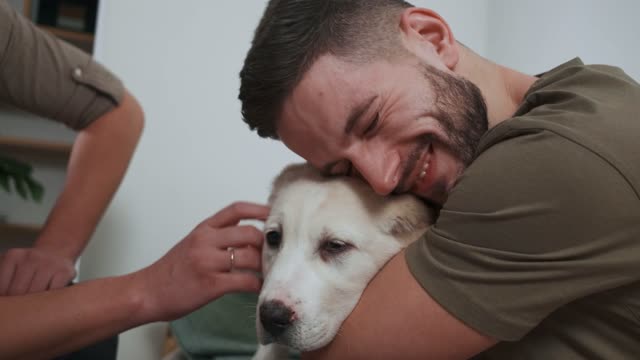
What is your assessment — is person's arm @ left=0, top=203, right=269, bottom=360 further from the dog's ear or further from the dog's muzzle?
the dog's ear

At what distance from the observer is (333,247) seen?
3.62 feet

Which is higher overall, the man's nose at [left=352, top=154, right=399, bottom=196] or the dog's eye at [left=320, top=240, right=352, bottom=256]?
the man's nose at [left=352, top=154, right=399, bottom=196]

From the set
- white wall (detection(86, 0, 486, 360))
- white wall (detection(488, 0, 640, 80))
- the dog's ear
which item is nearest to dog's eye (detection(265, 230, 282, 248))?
the dog's ear

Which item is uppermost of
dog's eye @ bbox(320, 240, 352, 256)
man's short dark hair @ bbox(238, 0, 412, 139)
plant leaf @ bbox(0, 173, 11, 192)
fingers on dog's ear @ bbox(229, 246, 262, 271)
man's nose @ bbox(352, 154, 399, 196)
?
man's short dark hair @ bbox(238, 0, 412, 139)

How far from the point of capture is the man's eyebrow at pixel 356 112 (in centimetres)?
98

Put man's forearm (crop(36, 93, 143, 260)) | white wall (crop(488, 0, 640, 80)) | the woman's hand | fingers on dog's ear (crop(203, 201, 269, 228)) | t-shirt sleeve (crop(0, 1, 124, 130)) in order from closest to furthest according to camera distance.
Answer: the woman's hand < fingers on dog's ear (crop(203, 201, 269, 228)) < t-shirt sleeve (crop(0, 1, 124, 130)) < man's forearm (crop(36, 93, 143, 260)) < white wall (crop(488, 0, 640, 80))

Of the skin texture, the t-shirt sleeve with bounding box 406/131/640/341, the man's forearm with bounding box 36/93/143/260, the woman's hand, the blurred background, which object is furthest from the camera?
the blurred background

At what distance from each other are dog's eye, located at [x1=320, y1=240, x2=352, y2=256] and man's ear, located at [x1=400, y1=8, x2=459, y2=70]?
401 mm

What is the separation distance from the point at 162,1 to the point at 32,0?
1531 millimetres

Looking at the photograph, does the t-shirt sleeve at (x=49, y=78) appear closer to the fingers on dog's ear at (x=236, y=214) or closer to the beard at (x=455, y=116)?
the fingers on dog's ear at (x=236, y=214)

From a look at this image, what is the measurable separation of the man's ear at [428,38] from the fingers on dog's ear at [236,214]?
19.8 inches

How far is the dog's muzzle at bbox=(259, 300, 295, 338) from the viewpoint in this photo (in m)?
0.98

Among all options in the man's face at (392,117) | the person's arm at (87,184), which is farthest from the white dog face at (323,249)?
the person's arm at (87,184)

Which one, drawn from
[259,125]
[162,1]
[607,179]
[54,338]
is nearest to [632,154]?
[607,179]
